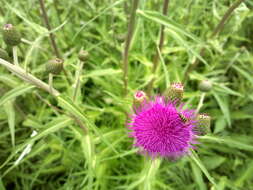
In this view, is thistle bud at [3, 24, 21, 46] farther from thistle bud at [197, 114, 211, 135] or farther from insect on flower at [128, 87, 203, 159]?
thistle bud at [197, 114, 211, 135]

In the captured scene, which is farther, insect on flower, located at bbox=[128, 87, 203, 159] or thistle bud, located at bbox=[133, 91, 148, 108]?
thistle bud, located at bbox=[133, 91, 148, 108]

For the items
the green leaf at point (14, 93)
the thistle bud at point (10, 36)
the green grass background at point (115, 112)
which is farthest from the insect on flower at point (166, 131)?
the thistle bud at point (10, 36)

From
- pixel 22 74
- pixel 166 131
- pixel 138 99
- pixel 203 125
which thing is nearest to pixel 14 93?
pixel 22 74

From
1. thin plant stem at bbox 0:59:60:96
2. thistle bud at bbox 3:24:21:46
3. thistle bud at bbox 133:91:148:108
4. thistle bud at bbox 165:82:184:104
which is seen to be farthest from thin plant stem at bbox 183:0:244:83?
thistle bud at bbox 3:24:21:46

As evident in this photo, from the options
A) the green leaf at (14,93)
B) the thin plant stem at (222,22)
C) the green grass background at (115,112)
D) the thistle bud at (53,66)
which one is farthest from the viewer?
the green grass background at (115,112)

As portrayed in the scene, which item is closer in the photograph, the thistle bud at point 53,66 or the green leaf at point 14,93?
the green leaf at point 14,93

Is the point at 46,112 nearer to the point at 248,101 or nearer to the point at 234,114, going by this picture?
the point at 234,114

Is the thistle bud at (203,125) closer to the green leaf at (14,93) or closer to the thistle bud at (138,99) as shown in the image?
the thistle bud at (138,99)

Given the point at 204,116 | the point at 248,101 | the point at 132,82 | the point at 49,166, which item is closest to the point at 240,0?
the point at 204,116

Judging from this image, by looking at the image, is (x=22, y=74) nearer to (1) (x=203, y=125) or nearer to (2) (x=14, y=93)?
(2) (x=14, y=93)
